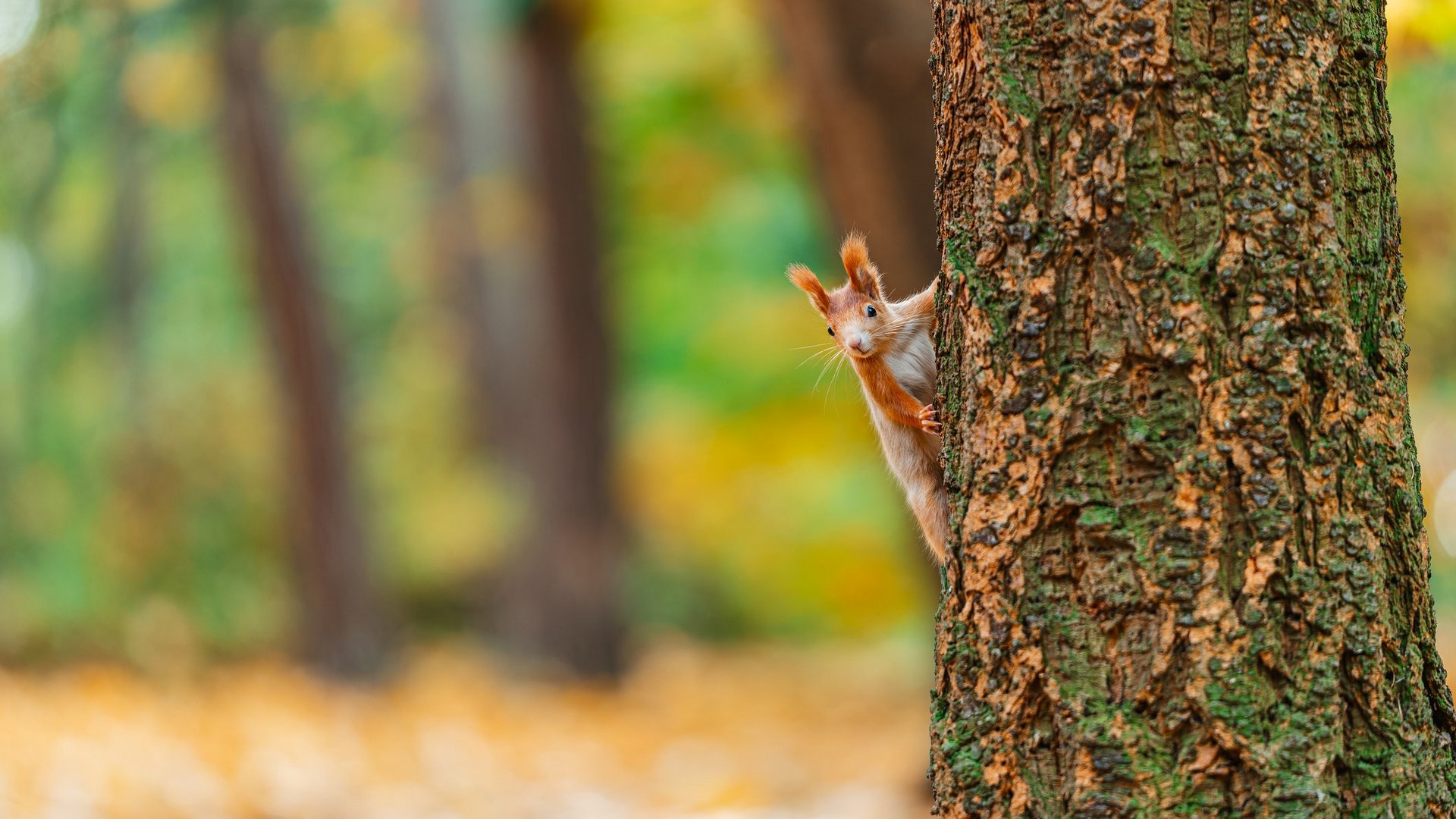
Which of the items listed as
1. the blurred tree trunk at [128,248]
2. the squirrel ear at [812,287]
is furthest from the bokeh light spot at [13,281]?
the squirrel ear at [812,287]

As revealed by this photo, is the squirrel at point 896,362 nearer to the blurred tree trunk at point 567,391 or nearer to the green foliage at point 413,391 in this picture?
the green foliage at point 413,391

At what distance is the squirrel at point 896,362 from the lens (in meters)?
2.10

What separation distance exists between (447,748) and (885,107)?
3.48m

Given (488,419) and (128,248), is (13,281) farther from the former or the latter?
(488,419)

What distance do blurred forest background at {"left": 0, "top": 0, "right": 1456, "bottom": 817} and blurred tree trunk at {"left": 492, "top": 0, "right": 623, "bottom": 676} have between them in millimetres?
24

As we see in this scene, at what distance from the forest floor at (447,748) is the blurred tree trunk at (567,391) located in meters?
0.45

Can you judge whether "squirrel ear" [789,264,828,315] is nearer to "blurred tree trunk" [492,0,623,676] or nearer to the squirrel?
the squirrel

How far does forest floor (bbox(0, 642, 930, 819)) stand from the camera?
14.8ft

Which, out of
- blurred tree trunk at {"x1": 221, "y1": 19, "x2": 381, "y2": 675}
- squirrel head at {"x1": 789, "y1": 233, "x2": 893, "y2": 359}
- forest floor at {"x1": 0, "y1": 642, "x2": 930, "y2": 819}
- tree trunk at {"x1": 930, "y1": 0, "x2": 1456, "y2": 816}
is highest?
blurred tree trunk at {"x1": 221, "y1": 19, "x2": 381, "y2": 675}

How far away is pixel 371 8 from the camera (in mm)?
10562

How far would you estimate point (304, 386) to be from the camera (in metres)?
7.91

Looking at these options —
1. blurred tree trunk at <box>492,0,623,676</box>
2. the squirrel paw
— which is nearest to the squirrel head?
the squirrel paw

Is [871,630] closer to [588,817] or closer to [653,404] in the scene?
[653,404]

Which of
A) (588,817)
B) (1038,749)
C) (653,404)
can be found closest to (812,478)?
(653,404)
